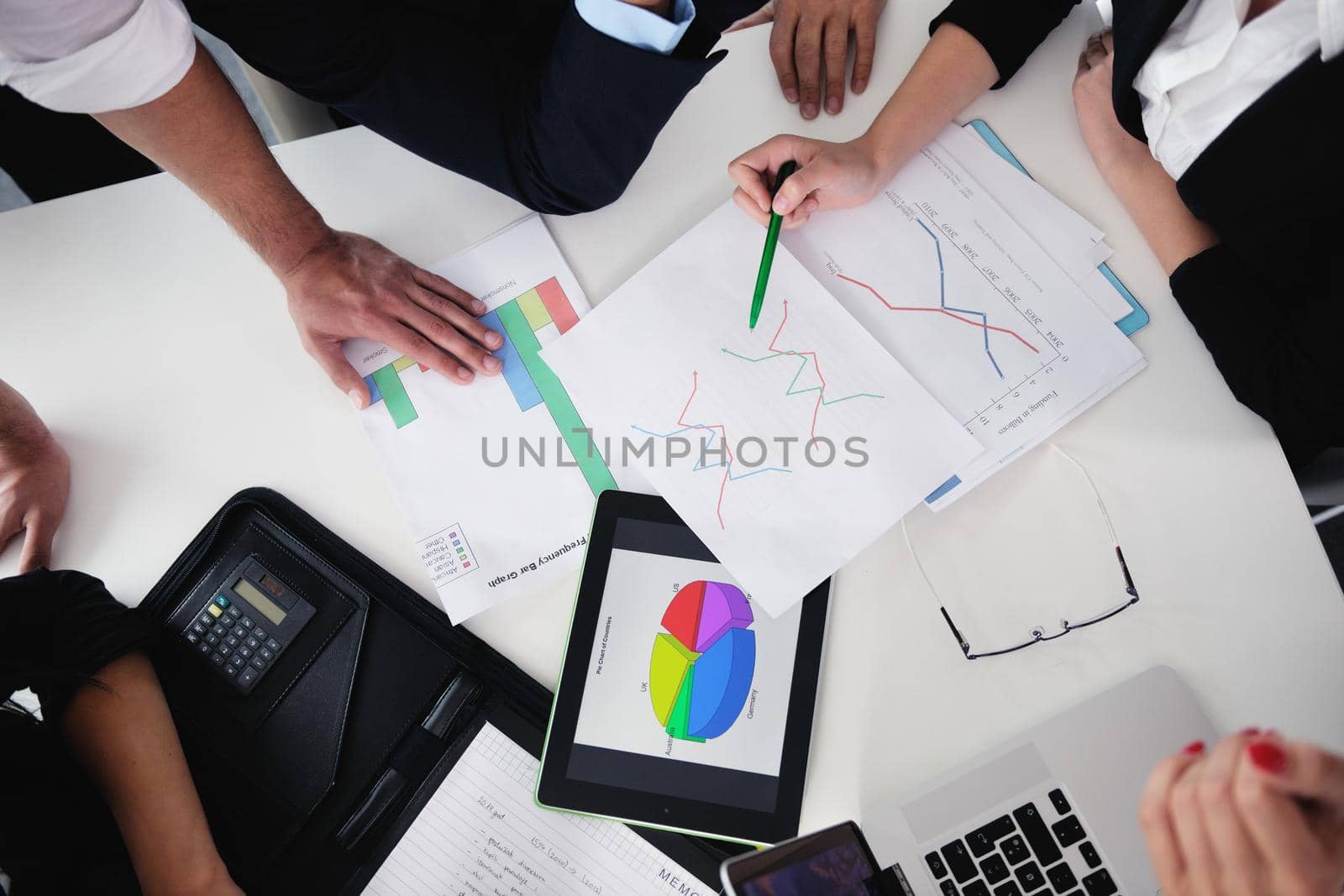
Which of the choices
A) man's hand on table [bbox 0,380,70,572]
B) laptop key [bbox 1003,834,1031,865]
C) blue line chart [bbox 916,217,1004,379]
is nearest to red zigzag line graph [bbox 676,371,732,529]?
blue line chart [bbox 916,217,1004,379]

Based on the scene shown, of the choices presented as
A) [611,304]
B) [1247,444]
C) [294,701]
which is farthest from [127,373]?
[1247,444]

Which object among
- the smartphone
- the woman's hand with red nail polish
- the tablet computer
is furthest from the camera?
the tablet computer

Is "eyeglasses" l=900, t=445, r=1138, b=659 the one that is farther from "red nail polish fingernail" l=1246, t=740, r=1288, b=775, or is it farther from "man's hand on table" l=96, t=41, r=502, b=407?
"man's hand on table" l=96, t=41, r=502, b=407

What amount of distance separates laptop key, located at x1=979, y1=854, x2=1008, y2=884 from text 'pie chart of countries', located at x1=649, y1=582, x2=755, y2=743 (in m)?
0.23

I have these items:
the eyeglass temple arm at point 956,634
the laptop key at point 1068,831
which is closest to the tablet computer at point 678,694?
the eyeglass temple arm at point 956,634

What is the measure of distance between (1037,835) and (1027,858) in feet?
0.07

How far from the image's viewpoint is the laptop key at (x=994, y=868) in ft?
2.12

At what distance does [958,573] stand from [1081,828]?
22 cm

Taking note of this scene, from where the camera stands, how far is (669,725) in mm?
698

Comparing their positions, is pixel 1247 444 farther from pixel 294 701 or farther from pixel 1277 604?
pixel 294 701

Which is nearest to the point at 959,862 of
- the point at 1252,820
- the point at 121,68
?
the point at 1252,820

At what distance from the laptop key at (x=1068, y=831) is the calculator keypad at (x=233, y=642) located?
0.70 m

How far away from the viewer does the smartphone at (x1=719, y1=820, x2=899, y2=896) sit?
1.91ft

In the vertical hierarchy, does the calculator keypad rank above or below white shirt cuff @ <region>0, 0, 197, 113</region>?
below
